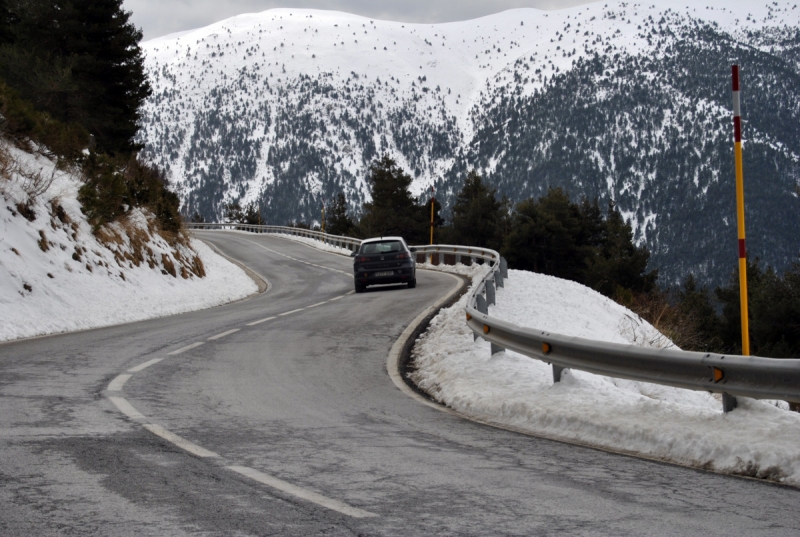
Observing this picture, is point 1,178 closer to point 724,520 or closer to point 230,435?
point 230,435

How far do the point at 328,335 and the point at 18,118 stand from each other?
497 inches

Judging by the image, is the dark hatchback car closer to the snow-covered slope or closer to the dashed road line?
the snow-covered slope

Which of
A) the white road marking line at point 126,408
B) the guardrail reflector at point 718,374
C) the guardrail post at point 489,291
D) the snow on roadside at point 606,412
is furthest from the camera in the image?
the guardrail post at point 489,291

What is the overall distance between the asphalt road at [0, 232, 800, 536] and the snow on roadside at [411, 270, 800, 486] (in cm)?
34

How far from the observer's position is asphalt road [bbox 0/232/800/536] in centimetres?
385

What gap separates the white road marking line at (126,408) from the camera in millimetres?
6738

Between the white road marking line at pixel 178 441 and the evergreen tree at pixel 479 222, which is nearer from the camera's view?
the white road marking line at pixel 178 441

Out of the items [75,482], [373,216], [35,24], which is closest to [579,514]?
[75,482]

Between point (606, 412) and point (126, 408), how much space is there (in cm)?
408

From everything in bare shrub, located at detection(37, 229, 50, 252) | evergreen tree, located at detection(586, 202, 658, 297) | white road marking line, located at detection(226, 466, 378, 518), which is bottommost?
evergreen tree, located at detection(586, 202, 658, 297)

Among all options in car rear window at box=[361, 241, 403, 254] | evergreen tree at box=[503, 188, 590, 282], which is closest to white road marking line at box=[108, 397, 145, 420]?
car rear window at box=[361, 241, 403, 254]

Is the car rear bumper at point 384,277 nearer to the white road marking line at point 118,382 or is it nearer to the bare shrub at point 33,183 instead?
the bare shrub at point 33,183

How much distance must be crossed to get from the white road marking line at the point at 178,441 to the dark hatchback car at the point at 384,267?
686 inches

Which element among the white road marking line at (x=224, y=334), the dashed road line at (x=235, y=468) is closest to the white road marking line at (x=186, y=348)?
the white road marking line at (x=224, y=334)
